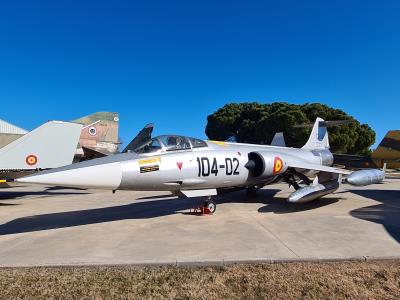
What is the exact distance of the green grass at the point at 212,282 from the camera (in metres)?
3.78

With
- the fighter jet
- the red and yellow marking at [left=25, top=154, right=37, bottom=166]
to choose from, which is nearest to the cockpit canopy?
the fighter jet

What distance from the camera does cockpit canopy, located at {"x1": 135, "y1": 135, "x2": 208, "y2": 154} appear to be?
7797mm

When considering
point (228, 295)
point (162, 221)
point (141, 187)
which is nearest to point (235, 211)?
point (162, 221)

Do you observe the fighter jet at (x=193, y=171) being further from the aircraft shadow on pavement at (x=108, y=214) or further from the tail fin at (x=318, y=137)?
the tail fin at (x=318, y=137)

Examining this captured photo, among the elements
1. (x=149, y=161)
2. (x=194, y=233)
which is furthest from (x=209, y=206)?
(x=149, y=161)

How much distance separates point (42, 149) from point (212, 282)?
10.1m

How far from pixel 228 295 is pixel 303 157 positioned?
378 inches

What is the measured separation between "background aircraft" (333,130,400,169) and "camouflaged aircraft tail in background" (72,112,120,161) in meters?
Result: 17.0

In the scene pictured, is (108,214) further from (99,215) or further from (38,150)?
(38,150)

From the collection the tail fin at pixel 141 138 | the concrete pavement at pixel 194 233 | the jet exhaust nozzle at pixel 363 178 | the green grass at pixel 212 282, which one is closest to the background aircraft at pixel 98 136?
the concrete pavement at pixel 194 233

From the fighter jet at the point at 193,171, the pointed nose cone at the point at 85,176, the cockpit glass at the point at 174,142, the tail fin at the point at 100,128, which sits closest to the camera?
the pointed nose cone at the point at 85,176

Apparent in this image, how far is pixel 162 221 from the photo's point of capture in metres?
8.19

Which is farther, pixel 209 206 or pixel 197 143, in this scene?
pixel 209 206

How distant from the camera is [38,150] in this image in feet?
39.5
